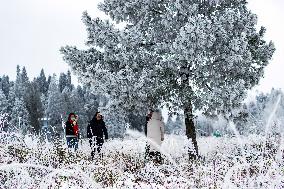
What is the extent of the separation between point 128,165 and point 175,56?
14.3 ft

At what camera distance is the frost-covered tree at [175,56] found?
11.7 metres

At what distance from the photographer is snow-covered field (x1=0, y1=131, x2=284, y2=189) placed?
428 cm

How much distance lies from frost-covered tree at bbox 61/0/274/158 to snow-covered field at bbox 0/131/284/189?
5.01 ft

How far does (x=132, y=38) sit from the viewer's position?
12805 mm

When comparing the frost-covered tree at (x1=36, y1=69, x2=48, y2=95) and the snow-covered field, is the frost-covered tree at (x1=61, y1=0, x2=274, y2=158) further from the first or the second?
the frost-covered tree at (x1=36, y1=69, x2=48, y2=95)

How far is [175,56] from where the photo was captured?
11727 mm

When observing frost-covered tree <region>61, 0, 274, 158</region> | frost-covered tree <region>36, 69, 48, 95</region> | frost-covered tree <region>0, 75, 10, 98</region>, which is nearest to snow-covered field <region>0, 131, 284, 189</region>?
frost-covered tree <region>61, 0, 274, 158</region>

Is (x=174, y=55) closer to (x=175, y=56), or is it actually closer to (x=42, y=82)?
(x=175, y=56)

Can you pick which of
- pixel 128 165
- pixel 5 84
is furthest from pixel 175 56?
pixel 5 84

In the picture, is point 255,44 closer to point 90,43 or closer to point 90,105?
point 90,43

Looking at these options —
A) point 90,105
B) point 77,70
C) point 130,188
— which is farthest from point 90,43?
point 90,105

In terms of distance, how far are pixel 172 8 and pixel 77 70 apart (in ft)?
11.3

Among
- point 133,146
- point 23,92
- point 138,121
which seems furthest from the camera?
point 23,92

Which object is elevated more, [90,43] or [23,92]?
[23,92]
